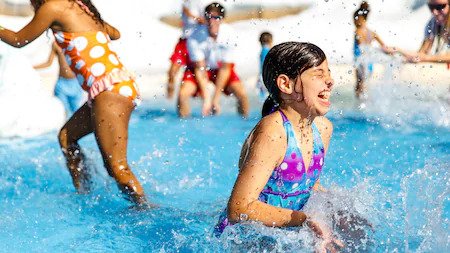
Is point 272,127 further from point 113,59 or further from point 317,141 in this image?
point 113,59

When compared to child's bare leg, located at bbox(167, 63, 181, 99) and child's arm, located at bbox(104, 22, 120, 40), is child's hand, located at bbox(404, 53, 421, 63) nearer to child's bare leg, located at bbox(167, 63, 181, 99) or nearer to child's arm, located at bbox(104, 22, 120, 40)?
child's arm, located at bbox(104, 22, 120, 40)

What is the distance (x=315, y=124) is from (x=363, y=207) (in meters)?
0.80

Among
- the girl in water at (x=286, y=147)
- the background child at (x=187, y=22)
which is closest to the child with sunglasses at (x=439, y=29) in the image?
the background child at (x=187, y=22)

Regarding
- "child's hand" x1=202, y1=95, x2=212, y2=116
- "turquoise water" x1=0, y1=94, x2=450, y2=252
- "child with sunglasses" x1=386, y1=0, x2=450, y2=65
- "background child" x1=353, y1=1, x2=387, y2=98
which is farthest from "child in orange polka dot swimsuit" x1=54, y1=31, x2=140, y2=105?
"background child" x1=353, y1=1, x2=387, y2=98

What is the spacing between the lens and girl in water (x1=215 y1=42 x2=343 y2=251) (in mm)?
2812

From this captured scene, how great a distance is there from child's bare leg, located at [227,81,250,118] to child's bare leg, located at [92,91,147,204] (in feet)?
10.9

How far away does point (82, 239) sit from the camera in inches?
153

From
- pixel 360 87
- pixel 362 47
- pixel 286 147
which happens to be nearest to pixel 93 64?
pixel 286 147

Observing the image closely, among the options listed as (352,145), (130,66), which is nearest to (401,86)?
(352,145)

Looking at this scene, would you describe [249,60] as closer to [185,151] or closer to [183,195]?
[185,151]

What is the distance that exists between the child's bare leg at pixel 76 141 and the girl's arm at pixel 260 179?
1.75 meters

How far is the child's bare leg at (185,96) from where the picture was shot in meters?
7.42

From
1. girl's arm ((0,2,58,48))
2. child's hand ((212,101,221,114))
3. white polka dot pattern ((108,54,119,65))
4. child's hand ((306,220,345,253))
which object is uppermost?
girl's arm ((0,2,58,48))

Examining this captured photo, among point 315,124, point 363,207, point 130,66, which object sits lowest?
point 130,66
